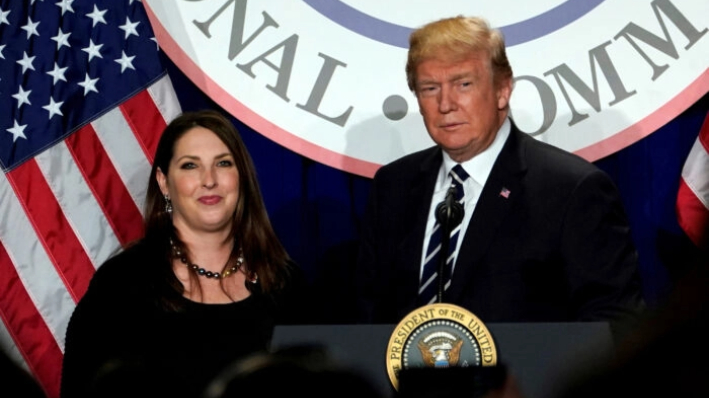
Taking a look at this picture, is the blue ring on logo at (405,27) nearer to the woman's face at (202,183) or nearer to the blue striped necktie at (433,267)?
the woman's face at (202,183)

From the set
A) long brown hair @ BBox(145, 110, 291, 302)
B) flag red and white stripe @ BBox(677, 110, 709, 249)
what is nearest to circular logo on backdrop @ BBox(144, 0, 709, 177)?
flag red and white stripe @ BBox(677, 110, 709, 249)

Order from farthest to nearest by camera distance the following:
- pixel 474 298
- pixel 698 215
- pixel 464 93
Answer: pixel 698 215 → pixel 464 93 → pixel 474 298

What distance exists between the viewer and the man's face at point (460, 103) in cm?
231

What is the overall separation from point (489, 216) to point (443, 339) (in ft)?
2.31

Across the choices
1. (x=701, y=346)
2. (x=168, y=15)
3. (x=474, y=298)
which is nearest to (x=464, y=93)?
(x=474, y=298)

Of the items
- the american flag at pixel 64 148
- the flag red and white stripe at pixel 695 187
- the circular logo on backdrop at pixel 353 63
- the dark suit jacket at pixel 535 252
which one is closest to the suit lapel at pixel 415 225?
the dark suit jacket at pixel 535 252

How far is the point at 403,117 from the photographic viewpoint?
301cm

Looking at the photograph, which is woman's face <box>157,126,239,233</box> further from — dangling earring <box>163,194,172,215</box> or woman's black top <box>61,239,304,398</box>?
woman's black top <box>61,239,304,398</box>

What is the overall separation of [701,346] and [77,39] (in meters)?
2.77

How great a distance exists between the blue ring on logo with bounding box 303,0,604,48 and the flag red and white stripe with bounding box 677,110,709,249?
0.49 meters

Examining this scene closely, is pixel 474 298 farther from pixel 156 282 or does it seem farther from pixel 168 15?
pixel 168 15

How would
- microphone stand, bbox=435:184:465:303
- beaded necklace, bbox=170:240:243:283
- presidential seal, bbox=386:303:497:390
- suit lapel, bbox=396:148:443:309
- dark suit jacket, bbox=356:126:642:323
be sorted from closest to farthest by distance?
presidential seal, bbox=386:303:497:390 < microphone stand, bbox=435:184:465:303 < dark suit jacket, bbox=356:126:642:323 < suit lapel, bbox=396:148:443:309 < beaded necklace, bbox=170:240:243:283

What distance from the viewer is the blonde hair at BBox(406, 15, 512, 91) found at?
2309 millimetres

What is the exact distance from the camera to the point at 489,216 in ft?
7.09
